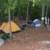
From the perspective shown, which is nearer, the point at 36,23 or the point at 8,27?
the point at 8,27

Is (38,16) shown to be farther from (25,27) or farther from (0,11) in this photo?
(0,11)

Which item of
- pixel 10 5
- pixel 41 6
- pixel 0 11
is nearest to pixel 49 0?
pixel 41 6

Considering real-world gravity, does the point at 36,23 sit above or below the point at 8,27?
below

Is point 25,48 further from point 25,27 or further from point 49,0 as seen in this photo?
point 49,0

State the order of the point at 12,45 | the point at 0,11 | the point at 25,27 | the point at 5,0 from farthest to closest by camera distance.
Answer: the point at 25,27 → the point at 0,11 → the point at 5,0 → the point at 12,45

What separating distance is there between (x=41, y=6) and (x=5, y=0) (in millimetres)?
5574

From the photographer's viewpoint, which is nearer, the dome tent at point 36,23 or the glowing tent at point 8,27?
the glowing tent at point 8,27

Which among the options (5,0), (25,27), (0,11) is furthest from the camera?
(25,27)

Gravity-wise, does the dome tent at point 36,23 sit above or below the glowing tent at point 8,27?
below

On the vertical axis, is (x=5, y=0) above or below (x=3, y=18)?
above

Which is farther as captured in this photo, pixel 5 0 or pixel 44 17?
pixel 44 17

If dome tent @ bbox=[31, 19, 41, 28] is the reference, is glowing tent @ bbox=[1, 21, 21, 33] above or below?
above

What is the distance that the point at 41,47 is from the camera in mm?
7848

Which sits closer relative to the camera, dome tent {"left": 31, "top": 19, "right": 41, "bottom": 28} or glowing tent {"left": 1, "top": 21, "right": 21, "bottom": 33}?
glowing tent {"left": 1, "top": 21, "right": 21, "bottom": 33}
